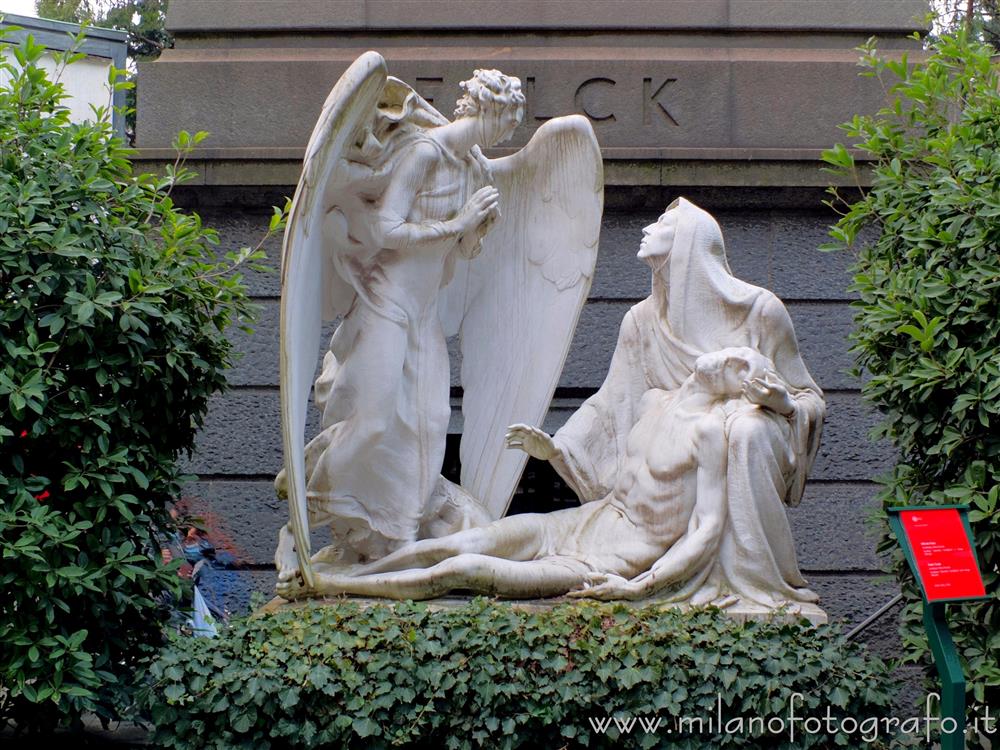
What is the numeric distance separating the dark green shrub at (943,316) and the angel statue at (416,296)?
1380mm

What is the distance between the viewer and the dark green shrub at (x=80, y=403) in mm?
5625

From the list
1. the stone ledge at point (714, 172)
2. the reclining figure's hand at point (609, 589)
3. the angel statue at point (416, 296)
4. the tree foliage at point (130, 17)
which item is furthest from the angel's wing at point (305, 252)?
the tree foliage at point (130, 17)

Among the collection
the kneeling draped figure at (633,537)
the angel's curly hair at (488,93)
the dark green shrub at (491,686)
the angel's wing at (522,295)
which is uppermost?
the angel's curly hair at (488,93)

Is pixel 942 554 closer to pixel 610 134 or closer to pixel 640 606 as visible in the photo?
pixel 640 606

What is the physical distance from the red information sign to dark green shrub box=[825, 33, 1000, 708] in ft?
2.13

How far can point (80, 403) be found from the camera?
19.2ft

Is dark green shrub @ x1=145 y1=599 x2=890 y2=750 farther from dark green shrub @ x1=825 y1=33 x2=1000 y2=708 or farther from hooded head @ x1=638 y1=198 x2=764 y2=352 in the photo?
hooded head @ x1=638 y1=198 x2=764 y2=352

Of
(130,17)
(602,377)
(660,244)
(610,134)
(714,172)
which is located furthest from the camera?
(130,17)

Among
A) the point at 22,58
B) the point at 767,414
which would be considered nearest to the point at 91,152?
the point at 22,58

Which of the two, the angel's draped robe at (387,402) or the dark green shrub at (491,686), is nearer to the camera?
the dark green shrub at (491,686)

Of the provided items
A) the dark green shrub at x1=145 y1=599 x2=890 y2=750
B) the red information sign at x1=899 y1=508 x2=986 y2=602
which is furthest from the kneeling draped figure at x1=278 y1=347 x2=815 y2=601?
the red information sign at x1=899 y1=508 x2=986 y2=602

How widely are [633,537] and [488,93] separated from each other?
2093 mm

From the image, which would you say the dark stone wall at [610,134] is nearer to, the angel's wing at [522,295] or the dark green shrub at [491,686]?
the angel's wing at [522,295]

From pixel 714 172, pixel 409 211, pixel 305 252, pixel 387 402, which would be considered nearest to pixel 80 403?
pixel 305 252
